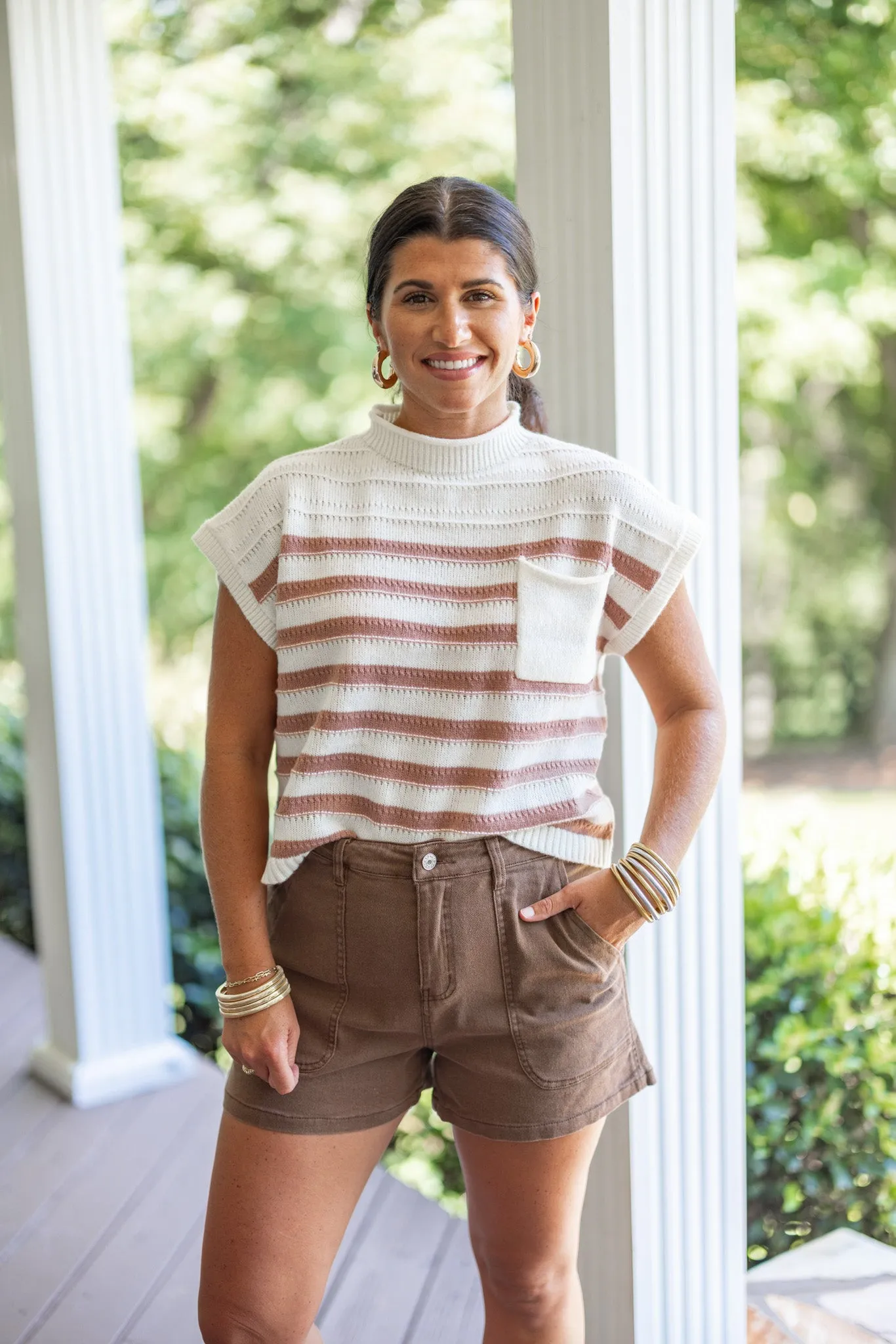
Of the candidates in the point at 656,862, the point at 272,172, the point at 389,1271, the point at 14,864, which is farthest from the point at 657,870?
the point at 272,172

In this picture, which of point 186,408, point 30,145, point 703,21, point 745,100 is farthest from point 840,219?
point 703,21

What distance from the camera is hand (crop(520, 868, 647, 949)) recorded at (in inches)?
57.9

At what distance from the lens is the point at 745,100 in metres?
6.16

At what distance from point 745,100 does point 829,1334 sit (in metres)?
5.50

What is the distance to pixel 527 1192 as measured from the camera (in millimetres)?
1507

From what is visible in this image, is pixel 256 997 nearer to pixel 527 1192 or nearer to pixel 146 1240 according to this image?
pixel 527 1192

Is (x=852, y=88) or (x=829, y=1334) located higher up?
(x=852, y=88)

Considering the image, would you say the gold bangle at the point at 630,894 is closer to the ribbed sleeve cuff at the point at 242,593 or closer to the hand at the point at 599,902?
the hand at the point at 599,902

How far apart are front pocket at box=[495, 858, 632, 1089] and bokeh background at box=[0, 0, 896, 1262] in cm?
118

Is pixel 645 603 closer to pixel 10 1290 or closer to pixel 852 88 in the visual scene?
pixel 10 1290

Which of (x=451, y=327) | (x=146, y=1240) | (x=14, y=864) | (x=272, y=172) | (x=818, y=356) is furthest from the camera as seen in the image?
(x=272, y=172)

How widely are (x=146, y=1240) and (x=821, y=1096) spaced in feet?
4.47

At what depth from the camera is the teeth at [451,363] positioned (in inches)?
56.1

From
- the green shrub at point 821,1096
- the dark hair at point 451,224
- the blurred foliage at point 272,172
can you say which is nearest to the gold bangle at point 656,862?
the dark hair at point 451,224
